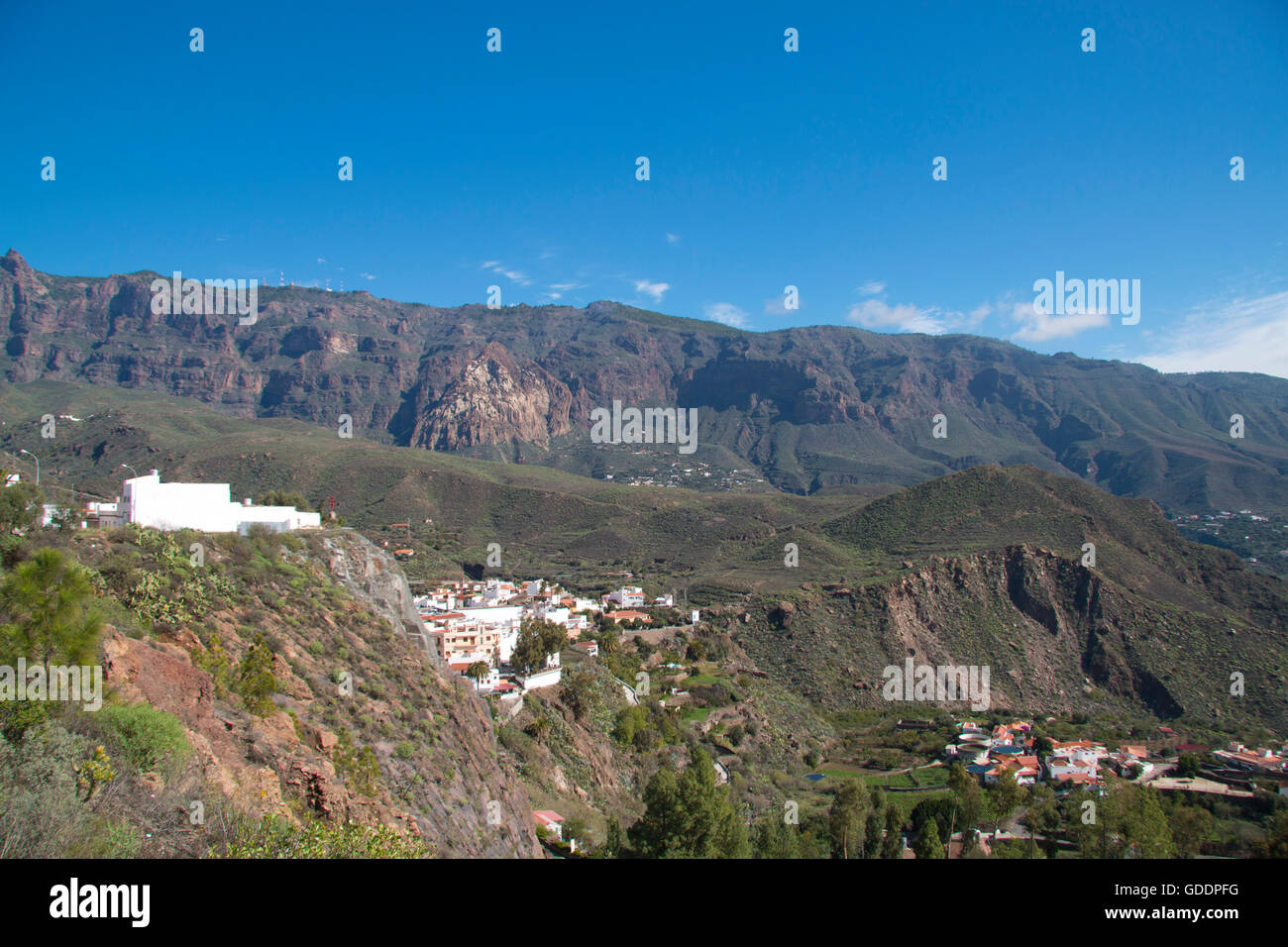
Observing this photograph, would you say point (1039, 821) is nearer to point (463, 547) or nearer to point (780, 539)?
point (780, 539)

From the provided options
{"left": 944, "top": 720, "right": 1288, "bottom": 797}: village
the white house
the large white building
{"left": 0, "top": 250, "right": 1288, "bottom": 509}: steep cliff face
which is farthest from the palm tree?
{"left": 0, "top": 250, "right": 1288, "bottom": 509}: steep cliff face
